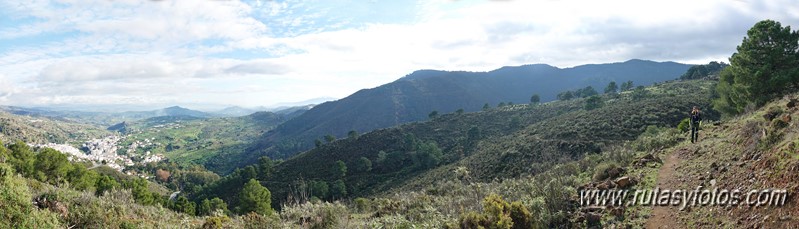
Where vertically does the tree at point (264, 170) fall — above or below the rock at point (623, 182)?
below

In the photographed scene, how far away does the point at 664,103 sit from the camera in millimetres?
37125

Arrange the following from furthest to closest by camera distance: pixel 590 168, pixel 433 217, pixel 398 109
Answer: pixel 398 109, pixel 590 168, pixel 433 217

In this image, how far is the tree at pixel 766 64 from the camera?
21344mm

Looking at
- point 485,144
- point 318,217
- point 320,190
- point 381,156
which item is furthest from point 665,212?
point 381,156

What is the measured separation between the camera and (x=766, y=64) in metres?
22.2

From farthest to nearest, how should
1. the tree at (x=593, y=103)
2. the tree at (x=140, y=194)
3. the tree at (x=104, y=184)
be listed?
1. the tree at (x=593, y=103)
2. the tree at (x=140, y=194)
3. the tree at (x=104, y=184)

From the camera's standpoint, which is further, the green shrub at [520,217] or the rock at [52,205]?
the green shrub at [520,217]

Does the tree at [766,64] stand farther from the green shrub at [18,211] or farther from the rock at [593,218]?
the green shrub at [18,211]

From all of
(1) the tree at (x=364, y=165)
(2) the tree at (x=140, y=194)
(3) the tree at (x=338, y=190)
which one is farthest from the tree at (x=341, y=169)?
(2) the tree at (x=140, y=194)

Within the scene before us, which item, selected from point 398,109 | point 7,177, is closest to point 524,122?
point 7,177

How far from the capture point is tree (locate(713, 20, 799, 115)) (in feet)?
70.0

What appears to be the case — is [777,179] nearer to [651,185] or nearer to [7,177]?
[651,185]

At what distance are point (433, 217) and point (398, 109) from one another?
178 m

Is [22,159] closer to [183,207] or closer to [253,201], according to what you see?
[183,207]
